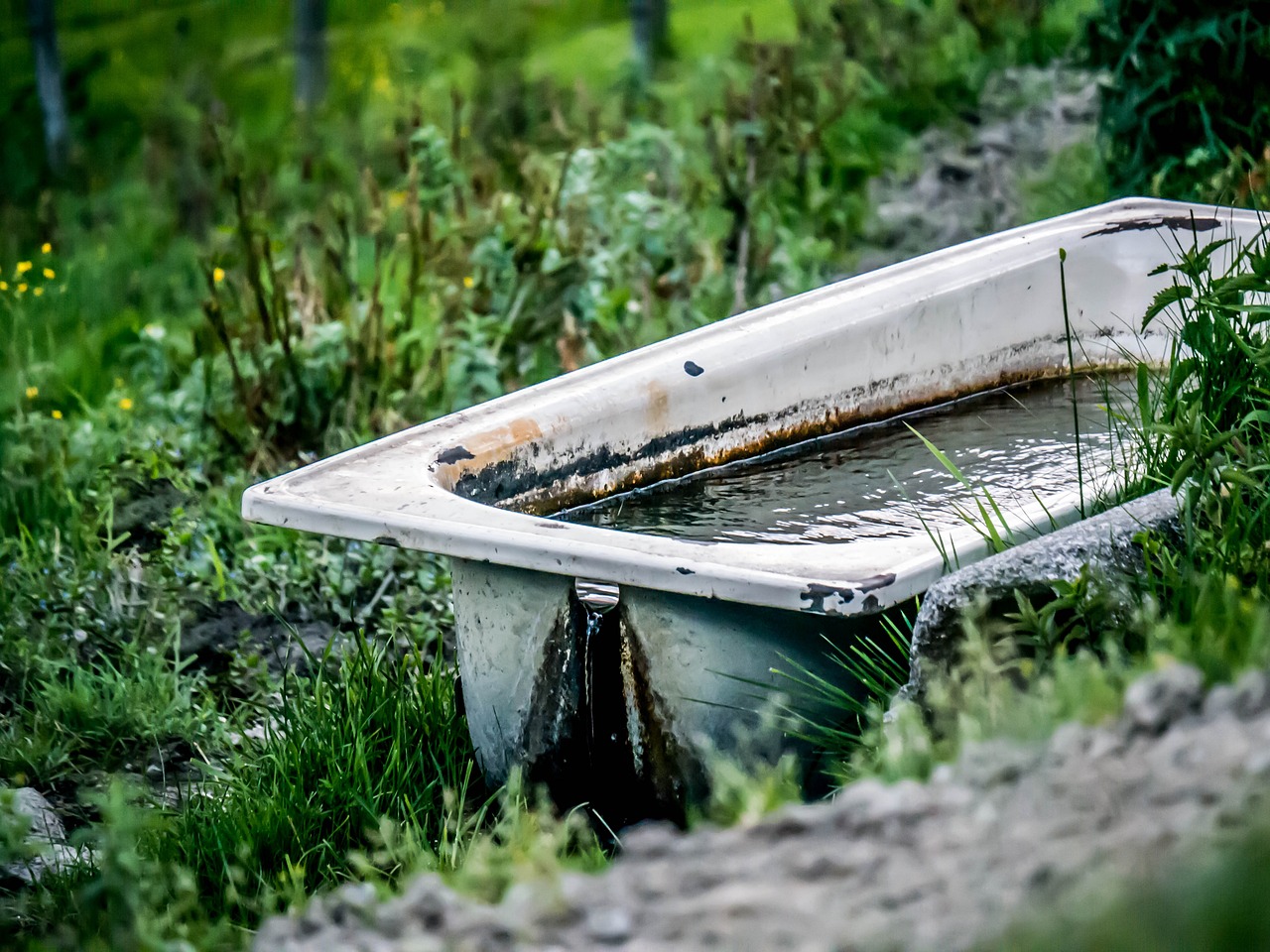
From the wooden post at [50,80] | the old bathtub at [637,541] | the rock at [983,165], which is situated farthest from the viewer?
the wooden post at [50,80]

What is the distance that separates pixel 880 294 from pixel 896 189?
100 inches

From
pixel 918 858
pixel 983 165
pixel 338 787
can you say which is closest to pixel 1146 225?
pixel 983 165

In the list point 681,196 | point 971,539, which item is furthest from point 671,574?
point 681,196

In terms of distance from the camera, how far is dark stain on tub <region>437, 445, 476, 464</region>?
7.27 ft

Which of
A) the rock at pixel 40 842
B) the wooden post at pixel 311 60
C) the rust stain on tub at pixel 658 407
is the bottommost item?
the rock at pixel 40 842

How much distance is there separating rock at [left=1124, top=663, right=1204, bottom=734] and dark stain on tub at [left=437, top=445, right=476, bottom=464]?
1.17 meters

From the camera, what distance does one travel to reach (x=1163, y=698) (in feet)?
4.28

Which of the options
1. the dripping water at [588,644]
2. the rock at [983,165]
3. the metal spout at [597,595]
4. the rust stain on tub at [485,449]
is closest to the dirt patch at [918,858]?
the dripping water at [588,644]

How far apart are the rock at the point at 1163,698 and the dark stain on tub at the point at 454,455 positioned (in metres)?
1.17

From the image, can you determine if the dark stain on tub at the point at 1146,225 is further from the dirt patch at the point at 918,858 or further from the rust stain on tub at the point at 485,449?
the dirt patch at the point at 918,858

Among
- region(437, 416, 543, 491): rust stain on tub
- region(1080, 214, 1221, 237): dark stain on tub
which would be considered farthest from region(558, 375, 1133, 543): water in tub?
region(1080, 214, 1221, 237): dark stain on tub

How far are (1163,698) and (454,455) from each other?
3.99ft

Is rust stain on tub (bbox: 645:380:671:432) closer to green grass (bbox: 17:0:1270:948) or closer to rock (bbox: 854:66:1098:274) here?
green grass (bbox: 17:0:1270:948)

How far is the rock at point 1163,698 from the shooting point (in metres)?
1.28
